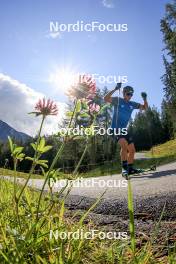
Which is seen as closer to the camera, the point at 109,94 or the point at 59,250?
the point at 59,250

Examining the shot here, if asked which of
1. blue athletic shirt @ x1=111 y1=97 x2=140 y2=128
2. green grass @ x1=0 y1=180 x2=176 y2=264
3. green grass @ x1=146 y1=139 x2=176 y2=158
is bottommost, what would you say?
green grass @ x1=0 y1=180 x2=176 y2=264

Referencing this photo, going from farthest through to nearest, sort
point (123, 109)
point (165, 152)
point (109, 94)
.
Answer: point (165, 152) < point (123, 109) < point (109, 94)

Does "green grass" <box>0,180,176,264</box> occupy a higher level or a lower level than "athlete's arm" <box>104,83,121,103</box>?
lower

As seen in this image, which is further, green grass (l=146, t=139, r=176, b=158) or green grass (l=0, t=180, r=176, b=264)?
green grass (l=146, t=139, r=176, b=158)

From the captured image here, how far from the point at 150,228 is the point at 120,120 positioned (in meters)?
1.10

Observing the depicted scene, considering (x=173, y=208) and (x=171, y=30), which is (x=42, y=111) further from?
(x=171, y=30)

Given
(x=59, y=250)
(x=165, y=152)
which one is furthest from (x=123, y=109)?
(x=165, y=152)

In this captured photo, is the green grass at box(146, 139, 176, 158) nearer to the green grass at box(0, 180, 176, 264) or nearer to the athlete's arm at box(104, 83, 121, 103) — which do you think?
the athlete's arm at box(104, 83, 121, 103)

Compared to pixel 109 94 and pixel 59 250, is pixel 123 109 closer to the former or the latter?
pixel 109 94

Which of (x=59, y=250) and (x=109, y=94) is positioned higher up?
(x=109, y=94)

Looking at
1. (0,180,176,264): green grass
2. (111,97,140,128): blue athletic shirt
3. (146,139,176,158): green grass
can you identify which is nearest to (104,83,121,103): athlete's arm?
(111,97,140,128): blue athletic shirt

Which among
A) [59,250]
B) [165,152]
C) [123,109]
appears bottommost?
[59,250]

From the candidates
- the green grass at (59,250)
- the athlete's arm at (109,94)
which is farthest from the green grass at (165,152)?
the green grass at (59,250)

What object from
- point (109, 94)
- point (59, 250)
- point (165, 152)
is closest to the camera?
point (59, 250)
